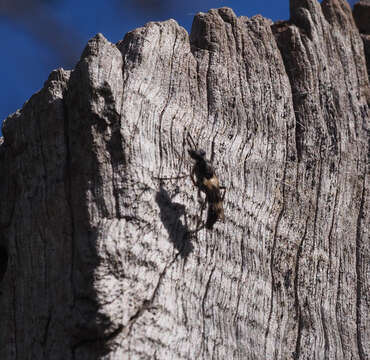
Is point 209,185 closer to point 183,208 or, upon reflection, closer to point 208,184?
point 208,184

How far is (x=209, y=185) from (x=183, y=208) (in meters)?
0.23

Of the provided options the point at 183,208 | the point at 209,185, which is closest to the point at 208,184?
the point at 209,185

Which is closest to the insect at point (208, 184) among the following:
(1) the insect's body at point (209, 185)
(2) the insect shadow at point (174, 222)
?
(1) the insect's body at point (209, 185)

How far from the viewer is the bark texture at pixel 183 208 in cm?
372

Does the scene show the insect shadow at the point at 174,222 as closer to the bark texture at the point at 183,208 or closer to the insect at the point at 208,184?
the bark texture at the point at 183,208

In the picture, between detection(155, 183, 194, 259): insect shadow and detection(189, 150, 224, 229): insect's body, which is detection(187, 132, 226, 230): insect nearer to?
detection(189, 150, 224, 229): insect's body

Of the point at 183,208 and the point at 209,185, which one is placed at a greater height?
the point at 209,185

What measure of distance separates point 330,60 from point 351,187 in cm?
122

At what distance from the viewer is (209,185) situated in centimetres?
412

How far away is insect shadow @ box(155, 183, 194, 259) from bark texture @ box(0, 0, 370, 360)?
0.5 inches

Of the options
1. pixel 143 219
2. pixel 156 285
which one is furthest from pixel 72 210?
pixel 156 285

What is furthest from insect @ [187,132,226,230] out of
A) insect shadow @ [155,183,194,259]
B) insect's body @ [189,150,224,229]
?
insect shadow @ [155,183,194,259]

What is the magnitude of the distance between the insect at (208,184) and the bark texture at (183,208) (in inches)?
2.9

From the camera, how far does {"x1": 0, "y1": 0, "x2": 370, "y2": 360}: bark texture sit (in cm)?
372
